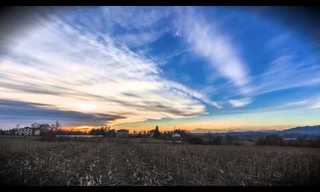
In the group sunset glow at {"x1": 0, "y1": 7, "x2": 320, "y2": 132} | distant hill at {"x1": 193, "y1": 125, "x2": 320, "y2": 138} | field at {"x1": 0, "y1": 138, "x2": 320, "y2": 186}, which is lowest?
field at {"x1": 0, "y1": 138, "x2": 320, "y2": 186}

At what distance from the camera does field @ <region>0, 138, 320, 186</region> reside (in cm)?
405

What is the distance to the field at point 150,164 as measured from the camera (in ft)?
13.3

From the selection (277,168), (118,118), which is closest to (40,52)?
(118,118)

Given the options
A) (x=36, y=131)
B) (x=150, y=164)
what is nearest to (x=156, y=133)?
(x=150, y=164)

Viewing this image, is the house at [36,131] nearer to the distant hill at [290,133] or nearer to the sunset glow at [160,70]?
the sunset glow at [160,70]

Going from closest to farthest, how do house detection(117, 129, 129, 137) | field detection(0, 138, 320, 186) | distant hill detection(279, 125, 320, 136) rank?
field detection(0, 138, 320, 186), distant hill detection(279, 125, 320, 136), house detection(117, 129, 129, 137)

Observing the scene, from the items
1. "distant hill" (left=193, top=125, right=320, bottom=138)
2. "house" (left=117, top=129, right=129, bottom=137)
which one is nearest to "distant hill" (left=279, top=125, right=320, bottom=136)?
"distant hill" (left=193, top=125, right=320, bottom=138)

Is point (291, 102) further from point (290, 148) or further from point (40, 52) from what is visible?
point (40, 52)

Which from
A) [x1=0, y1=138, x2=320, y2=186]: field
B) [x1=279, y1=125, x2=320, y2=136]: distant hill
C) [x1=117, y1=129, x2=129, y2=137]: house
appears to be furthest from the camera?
[x1=117, y1=129, x2=129, y2=137]: house

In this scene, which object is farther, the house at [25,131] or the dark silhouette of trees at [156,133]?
the dark silhouette of trees at [156,133]

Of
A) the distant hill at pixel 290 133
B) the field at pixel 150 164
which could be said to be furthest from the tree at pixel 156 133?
the distant hill at pixel 290 133

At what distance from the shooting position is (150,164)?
4176mm

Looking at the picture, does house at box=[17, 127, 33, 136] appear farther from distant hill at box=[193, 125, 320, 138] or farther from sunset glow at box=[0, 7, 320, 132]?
distant hill at box=[193, 125, 320, 138]

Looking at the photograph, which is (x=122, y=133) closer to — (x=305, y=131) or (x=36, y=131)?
(x=36, y=131)
